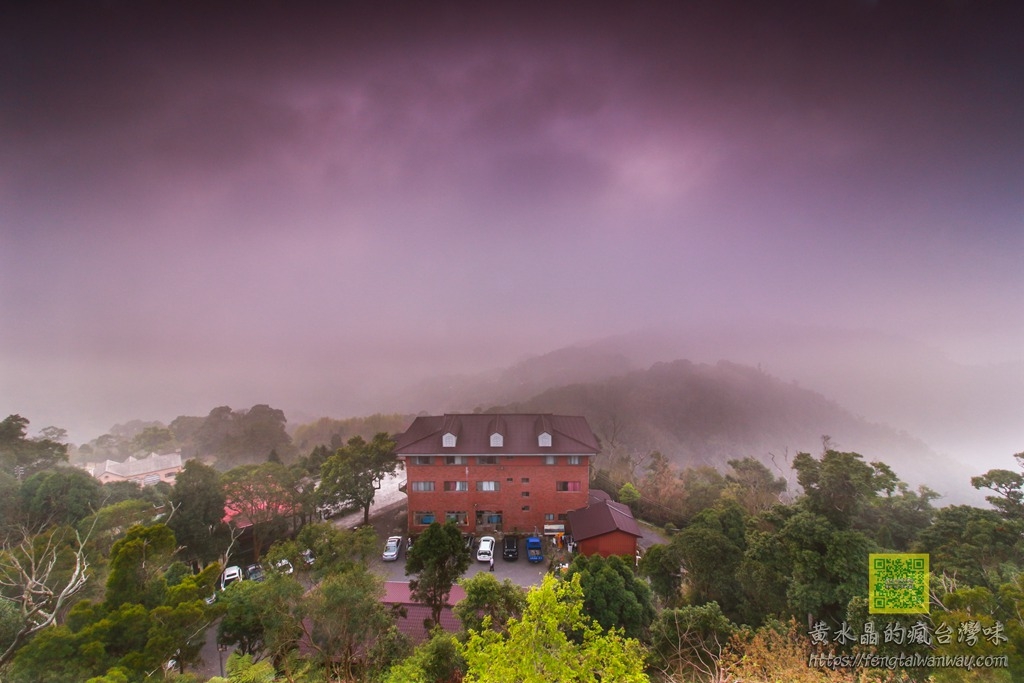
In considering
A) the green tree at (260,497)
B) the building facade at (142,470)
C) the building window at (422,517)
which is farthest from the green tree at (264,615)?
the building facade at (142,470)

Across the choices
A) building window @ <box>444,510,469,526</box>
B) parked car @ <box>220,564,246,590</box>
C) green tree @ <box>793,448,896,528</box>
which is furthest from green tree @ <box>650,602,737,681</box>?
parked car @ <box>220,564,246,590</box>

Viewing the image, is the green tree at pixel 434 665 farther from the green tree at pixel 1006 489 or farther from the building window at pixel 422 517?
the green tree at pixel 1006 489

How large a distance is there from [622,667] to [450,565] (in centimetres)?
643

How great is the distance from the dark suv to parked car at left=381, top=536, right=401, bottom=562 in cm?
508

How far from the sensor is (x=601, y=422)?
41.8 m

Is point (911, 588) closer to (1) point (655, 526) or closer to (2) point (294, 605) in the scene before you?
(1) point (655, 526)

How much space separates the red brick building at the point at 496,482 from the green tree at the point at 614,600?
30.0 feet

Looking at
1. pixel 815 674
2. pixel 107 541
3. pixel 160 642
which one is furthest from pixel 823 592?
pixel 107 541

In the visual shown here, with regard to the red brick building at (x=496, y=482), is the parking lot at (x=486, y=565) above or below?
below

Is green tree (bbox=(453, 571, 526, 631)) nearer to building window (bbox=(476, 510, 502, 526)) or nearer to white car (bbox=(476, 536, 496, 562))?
white car (bbox=(476, 536, 496, 562))

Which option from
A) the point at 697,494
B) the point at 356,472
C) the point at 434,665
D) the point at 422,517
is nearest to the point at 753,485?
the point at 697,494

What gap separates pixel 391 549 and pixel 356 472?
4.77 meters

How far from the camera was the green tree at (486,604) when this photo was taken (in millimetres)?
9609

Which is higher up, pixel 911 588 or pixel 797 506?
pixel 797 506
